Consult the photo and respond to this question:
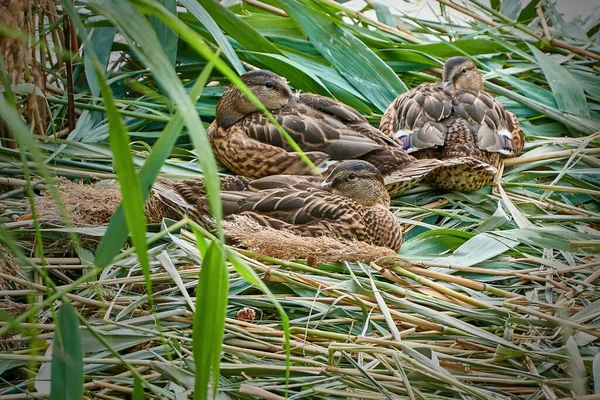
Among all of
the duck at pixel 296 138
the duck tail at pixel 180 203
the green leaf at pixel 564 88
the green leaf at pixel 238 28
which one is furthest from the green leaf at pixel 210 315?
the green leaf at pixel 564 88

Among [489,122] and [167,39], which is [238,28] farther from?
[489,122]

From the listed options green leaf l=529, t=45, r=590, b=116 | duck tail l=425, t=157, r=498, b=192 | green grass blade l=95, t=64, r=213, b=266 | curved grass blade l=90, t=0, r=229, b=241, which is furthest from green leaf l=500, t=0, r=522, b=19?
curved grass blade l=90, t=0, r=229, b=241

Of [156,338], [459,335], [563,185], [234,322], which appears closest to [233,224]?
[234,322]

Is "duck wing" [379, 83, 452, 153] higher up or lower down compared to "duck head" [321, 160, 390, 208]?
higher up

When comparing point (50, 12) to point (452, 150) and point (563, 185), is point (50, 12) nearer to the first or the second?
point (452, 150)

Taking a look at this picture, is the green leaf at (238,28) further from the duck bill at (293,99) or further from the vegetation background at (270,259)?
the duck bill at (293,99)

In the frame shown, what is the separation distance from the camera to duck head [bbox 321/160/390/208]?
9.62ft

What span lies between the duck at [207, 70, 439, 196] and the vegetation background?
0.16m

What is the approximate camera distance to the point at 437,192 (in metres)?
3.35

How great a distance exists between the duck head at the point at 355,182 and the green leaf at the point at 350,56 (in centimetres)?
83

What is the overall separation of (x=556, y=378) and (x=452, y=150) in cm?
152

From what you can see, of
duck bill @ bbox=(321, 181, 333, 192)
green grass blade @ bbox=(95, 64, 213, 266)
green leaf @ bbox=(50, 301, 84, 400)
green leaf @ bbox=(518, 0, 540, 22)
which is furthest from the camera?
green leaf @ bbox=(518, 0, 540, 22)

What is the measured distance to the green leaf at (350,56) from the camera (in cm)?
369

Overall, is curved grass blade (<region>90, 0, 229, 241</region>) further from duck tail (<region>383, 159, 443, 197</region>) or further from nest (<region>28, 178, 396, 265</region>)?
duck tail (<region>383, 159, 443, 197</region>)
